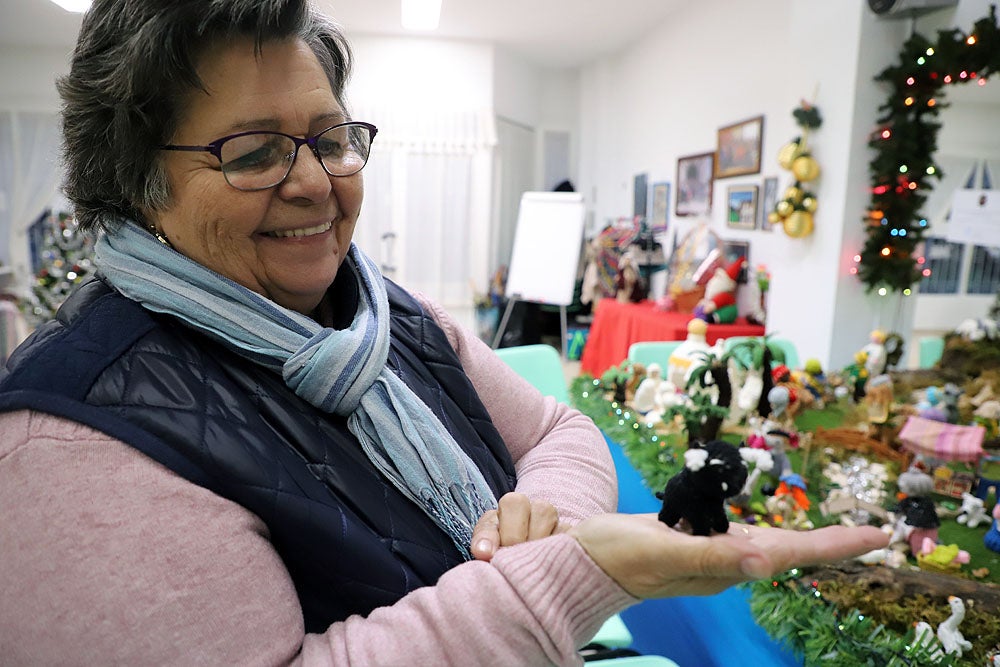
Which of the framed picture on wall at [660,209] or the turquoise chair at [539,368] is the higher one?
the framed picture on wall at [660,209]

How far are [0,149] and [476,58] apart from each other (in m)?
4.63

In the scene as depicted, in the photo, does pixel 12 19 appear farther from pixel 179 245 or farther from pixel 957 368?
pixel 957 368

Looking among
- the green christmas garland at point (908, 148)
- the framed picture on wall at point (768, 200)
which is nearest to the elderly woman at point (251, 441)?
the green christmas garland at point (908, 148)

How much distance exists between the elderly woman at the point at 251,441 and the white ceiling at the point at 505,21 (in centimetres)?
432

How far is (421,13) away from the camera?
4.68m

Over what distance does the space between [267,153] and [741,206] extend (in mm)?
3936

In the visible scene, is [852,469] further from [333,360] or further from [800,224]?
[800,224]

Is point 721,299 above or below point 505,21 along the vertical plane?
below

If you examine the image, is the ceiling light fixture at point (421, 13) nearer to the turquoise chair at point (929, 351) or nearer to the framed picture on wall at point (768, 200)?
the framed picture on wall at point (768, 200)

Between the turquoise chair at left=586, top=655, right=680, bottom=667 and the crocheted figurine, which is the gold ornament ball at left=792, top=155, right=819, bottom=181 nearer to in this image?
the turquoise chair at left=586, top=655, right=680, bottom=667

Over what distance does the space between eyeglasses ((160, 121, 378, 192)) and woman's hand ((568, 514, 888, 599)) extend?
0.49 m

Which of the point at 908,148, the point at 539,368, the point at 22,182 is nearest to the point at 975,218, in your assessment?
the point at 908,148

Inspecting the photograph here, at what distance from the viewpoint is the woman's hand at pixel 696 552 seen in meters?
0.49

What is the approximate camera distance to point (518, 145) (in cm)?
664
